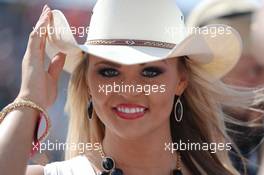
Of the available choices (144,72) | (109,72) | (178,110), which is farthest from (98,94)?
(178,110)

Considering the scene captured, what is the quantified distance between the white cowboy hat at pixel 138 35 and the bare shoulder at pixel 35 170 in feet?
1.48

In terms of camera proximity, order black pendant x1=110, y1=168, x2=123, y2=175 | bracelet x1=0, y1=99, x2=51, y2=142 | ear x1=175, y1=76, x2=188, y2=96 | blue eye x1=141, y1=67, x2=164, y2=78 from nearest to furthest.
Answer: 1. bracelet x1=0, y1=99, x2=51, y2=142
2. blue eye x1=141, y1=67, x2=164, y2=78
3. black pendant x1=110, y1=168, x2=123, y2=175
4. ear x1=175, y1=76, x2=188, y2=96

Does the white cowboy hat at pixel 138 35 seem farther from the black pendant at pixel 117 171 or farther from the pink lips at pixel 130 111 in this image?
the black pendant at pixel 117 171

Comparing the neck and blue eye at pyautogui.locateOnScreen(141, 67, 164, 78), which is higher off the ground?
blue eye at pyautogui.locateOnScreen(141, 67, 164, 78)

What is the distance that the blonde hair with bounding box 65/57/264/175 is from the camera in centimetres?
332

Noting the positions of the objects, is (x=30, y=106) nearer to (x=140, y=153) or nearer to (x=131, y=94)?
(x=131, y=94)

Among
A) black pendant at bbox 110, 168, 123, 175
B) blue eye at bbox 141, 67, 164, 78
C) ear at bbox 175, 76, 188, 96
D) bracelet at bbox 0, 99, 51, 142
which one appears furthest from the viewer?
ear at bbox 175, 76, 188, 96

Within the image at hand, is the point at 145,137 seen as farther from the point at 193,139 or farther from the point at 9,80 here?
the point at 9,80

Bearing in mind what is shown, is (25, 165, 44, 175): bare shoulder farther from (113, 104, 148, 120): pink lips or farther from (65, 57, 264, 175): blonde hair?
(113, 104, 148, 120): pink lips

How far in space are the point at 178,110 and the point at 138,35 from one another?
402 millimetres

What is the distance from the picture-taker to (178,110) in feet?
10.9

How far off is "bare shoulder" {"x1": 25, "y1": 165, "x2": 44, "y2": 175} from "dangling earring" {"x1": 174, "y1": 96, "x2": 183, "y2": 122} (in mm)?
580

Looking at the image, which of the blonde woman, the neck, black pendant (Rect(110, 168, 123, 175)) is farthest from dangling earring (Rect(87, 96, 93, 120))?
black pendant (Rect(110, 168, 123, 175))

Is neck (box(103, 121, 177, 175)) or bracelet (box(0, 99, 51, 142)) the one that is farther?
neck (box(103, 121, 177, 175))
